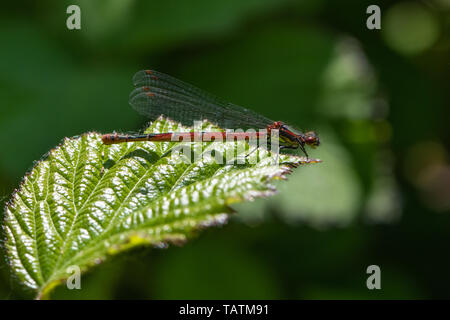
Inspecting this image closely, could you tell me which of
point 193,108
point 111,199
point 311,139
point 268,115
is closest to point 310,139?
point 311,139

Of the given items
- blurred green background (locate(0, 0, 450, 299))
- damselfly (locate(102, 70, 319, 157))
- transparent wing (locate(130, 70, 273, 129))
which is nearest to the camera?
damselfly (locate(102, 70, 319, 157))

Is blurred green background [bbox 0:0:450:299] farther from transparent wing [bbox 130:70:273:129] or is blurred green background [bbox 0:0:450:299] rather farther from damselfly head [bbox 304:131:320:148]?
damselfly head [bbox 304:131:320:148]

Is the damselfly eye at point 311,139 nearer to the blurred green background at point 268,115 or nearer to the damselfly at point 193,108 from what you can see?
the damselfly at point 193,108

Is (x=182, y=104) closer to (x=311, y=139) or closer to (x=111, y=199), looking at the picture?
(x=311, y=139)

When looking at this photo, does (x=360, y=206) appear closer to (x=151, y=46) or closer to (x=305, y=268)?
(x=305, y=268)

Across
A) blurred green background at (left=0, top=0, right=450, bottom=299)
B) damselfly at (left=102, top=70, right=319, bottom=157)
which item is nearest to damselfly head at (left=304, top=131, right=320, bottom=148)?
damselfly at (left=102, top=70, right=319, bottom=157)

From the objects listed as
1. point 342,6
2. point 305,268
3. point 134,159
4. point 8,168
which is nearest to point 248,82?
point 342,6
